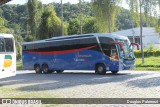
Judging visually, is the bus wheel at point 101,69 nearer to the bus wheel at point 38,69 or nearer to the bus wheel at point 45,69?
the bus wheel at point 45,69

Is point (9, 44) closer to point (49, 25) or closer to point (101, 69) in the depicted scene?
point (101, 69)

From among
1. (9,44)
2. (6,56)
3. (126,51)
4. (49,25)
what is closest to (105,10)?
(126,51)

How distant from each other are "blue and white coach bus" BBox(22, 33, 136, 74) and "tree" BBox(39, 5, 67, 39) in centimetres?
1775

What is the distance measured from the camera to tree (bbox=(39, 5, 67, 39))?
50.7 meters

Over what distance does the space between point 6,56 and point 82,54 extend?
888 cm

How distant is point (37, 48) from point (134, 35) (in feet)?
159

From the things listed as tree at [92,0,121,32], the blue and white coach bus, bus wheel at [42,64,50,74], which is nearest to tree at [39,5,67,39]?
tree at [92,0,121,32]

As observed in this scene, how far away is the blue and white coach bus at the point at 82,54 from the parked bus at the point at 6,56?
774 centimetres

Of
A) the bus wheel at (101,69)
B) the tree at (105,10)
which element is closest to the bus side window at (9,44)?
the bus wheel at (101,69)

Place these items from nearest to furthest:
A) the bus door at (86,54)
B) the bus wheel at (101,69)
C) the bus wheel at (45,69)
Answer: the bus wheel at (101,69)
the bus door at (86,54)
the bus wheel at (45,69)

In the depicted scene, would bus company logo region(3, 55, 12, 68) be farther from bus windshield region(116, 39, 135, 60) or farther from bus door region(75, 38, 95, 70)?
bus windshield region(116, 39, 135, 60)

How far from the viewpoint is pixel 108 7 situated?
3600 cm

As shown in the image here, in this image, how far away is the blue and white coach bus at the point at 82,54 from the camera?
25.4 meters

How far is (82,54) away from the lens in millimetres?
27547
